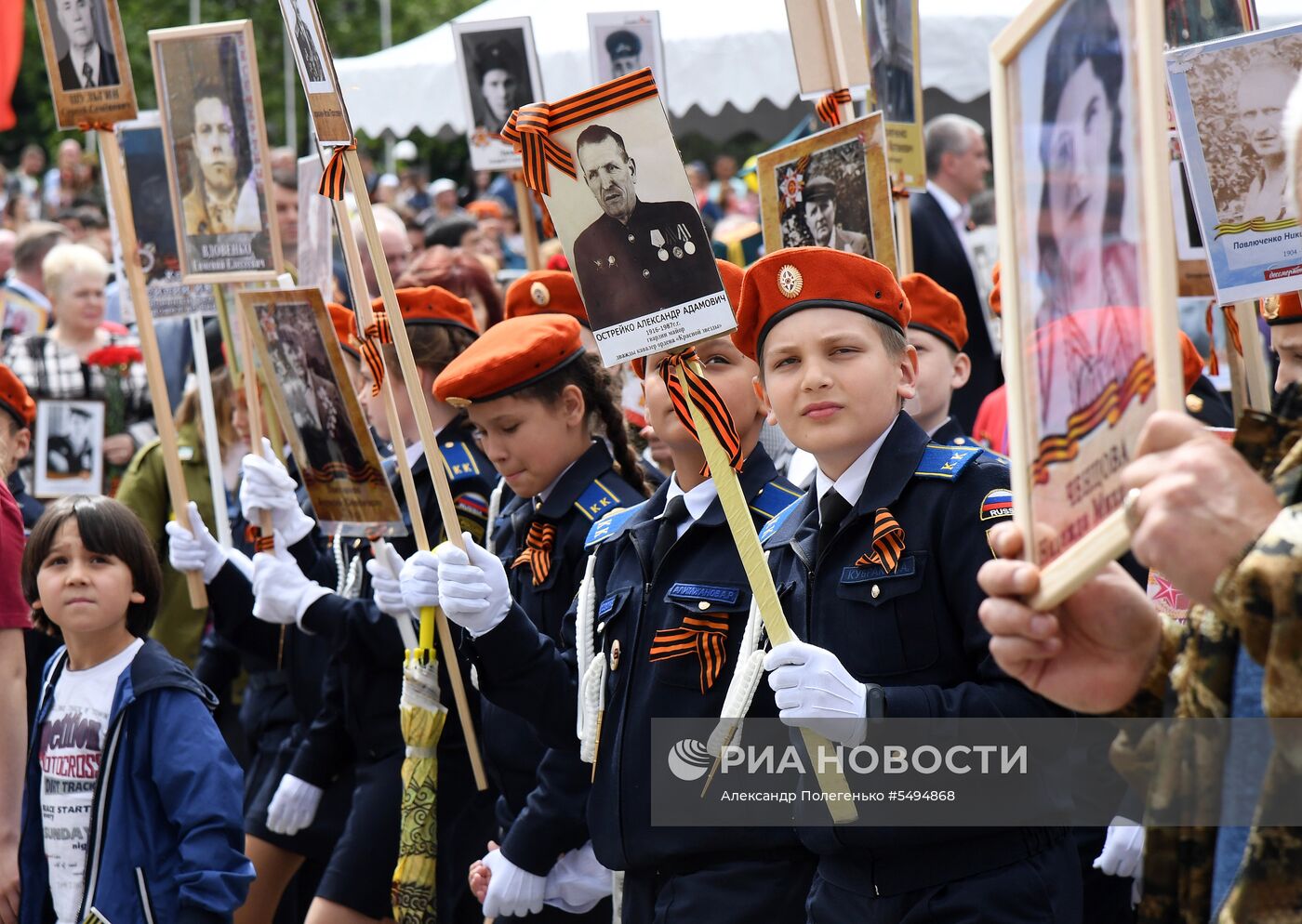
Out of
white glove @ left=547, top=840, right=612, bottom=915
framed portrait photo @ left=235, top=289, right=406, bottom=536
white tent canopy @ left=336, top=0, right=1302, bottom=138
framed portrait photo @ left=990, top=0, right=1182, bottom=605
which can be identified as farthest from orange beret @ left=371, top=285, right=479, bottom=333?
white tent canopy @ left=336, top=0, right=1302, bottom=138

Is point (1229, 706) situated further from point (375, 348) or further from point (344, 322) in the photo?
point (344, 322)

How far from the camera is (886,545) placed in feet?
9.57

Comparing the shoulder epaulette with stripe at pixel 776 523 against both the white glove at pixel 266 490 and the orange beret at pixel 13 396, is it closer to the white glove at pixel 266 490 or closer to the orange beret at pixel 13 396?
the white glove at pixel 266 490

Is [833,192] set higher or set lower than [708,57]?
lower

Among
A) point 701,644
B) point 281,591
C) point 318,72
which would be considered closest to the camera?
point 701,644

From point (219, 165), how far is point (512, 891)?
100 inches

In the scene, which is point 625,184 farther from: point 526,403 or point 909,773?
point 526,403

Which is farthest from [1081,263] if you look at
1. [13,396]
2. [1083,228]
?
[13,396]

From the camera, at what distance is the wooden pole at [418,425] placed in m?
3.55

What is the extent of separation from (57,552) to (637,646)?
1686 mm

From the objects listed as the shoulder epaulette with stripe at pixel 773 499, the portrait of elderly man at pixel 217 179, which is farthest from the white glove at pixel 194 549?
the shoulder epaulette with stripe at pixel 773 499

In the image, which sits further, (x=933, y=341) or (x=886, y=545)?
(x=933, y=341)

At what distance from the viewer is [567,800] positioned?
388cm

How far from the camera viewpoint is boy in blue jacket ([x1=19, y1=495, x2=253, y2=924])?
3764 millimetres
